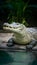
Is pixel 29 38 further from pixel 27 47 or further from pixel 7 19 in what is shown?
pixel 7 19

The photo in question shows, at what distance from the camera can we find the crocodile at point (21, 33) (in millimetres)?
4102

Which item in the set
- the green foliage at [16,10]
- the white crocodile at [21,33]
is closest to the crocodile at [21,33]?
the white crocodile at [21,33]

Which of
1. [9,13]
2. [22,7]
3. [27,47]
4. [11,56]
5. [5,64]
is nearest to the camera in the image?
[5,64]

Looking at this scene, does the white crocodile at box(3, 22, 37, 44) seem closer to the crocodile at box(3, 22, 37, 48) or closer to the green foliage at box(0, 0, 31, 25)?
the crocodile at box(3, 22, 37, 48)

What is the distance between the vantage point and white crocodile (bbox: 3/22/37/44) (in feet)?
13.5

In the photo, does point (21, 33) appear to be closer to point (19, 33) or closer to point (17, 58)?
point (19, 33)

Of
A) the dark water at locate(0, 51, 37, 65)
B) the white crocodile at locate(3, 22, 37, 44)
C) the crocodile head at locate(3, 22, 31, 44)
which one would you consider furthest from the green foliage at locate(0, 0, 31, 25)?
the dark water at locate(0, 51, 37, 65)

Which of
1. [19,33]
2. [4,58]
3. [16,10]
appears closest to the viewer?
[4,58]

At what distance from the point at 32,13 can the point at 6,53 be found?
317 centimetres

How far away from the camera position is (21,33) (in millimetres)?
4273

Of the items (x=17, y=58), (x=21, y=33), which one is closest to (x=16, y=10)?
(x=21, y=33)

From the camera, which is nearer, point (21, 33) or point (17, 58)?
point (17, 58)

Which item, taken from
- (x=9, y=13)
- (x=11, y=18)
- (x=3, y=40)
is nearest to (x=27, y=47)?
(x=3, y=40)

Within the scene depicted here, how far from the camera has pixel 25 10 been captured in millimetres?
6414
